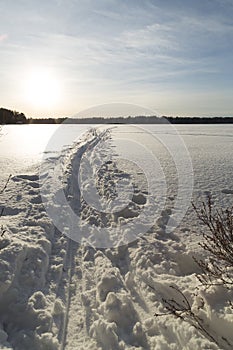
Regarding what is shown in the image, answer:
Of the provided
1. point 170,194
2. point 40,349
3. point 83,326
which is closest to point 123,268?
point 83,326

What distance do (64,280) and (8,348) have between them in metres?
1.50

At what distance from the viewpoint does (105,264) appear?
4910 millimetres

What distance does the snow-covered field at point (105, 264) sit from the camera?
11.1 feet

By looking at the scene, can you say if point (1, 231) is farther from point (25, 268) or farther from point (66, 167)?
point (66, 167)

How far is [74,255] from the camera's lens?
207 inches

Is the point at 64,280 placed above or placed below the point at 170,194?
below

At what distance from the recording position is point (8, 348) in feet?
10.0

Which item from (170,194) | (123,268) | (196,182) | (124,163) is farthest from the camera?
(124,163)

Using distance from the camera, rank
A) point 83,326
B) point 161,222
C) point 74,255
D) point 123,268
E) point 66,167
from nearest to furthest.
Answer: point 83,326 < point 123,268 < point 74,255 < point 161,222 < point 66,167

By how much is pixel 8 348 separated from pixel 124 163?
958 cm

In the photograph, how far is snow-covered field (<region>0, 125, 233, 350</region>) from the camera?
338cm

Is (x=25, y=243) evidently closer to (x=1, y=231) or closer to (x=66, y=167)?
(x=1, y=231)

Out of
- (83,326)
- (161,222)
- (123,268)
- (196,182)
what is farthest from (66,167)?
(83,326)

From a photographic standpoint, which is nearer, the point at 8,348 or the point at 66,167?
the point at 8,348
